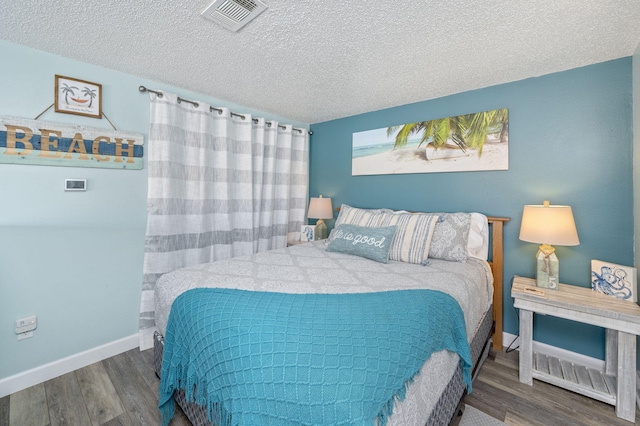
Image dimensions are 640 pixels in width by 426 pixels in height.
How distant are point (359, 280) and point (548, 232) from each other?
1.33 metres

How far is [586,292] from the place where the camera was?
1835 millimetres

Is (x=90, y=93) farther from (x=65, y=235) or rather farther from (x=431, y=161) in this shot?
(x=431, y=161)

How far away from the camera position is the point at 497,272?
2.28 metres

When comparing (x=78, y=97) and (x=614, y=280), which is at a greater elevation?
(x=78, y=97)

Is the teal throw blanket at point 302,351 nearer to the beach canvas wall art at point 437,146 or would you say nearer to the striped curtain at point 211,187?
the striped curtain at point 211,187

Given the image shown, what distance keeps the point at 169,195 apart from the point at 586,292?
3320 mm

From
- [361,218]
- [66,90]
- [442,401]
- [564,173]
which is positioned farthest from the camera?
[361,218]

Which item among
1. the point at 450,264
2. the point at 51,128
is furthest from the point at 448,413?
the point at 51,128

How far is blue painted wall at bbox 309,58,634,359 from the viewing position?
6.15ft

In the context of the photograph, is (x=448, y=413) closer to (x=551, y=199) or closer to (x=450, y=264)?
(x=450, y=264)

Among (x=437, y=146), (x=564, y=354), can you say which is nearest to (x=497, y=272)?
(x=564, y=354)

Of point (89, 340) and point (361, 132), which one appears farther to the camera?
point (361, 132)

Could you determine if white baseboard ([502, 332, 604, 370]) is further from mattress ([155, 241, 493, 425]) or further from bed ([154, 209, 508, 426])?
mattress ([155, 241, 493, 425])

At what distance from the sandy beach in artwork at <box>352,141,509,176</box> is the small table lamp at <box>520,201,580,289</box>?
2.00ft
